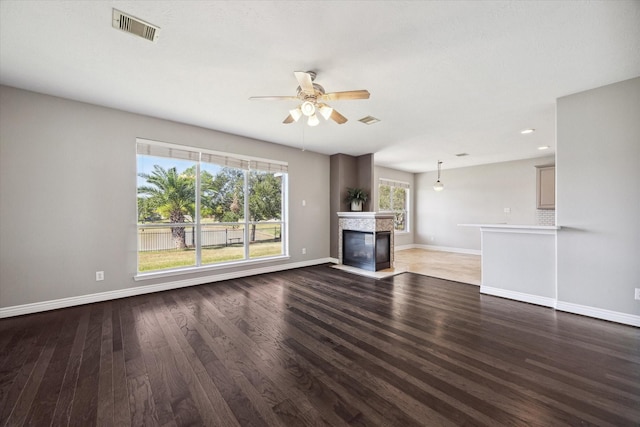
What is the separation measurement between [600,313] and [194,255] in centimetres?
560

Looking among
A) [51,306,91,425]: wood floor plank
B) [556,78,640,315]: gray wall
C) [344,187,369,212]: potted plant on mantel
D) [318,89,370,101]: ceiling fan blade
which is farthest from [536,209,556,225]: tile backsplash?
[51,306,91,425]: wood floor plank

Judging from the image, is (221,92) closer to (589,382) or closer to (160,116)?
(160,116)

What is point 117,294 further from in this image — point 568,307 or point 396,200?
point 396,200

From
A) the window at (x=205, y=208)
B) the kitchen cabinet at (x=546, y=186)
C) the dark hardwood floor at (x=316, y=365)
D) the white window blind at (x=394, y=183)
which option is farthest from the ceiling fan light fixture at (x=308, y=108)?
→ the kitchen cabinet at (x=546, y=186)

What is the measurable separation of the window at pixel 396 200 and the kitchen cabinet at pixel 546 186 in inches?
137

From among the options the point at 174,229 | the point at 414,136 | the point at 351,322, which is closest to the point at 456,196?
the point at 414,136

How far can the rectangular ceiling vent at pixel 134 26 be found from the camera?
1.90m

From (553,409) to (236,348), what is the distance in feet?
7.54

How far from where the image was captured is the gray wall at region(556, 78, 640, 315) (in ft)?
8.77

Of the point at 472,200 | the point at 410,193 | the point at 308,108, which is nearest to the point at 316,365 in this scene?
the point at 308,108

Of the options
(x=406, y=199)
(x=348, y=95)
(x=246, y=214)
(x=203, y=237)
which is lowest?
(x=203, y=237)

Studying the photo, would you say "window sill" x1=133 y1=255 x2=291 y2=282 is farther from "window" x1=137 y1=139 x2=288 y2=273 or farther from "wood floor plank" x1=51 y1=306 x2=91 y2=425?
"wood floor plank" x1=51 y1=306 x2=91 y2=425

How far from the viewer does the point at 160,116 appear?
12.4ft

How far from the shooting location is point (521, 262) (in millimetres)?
3469
